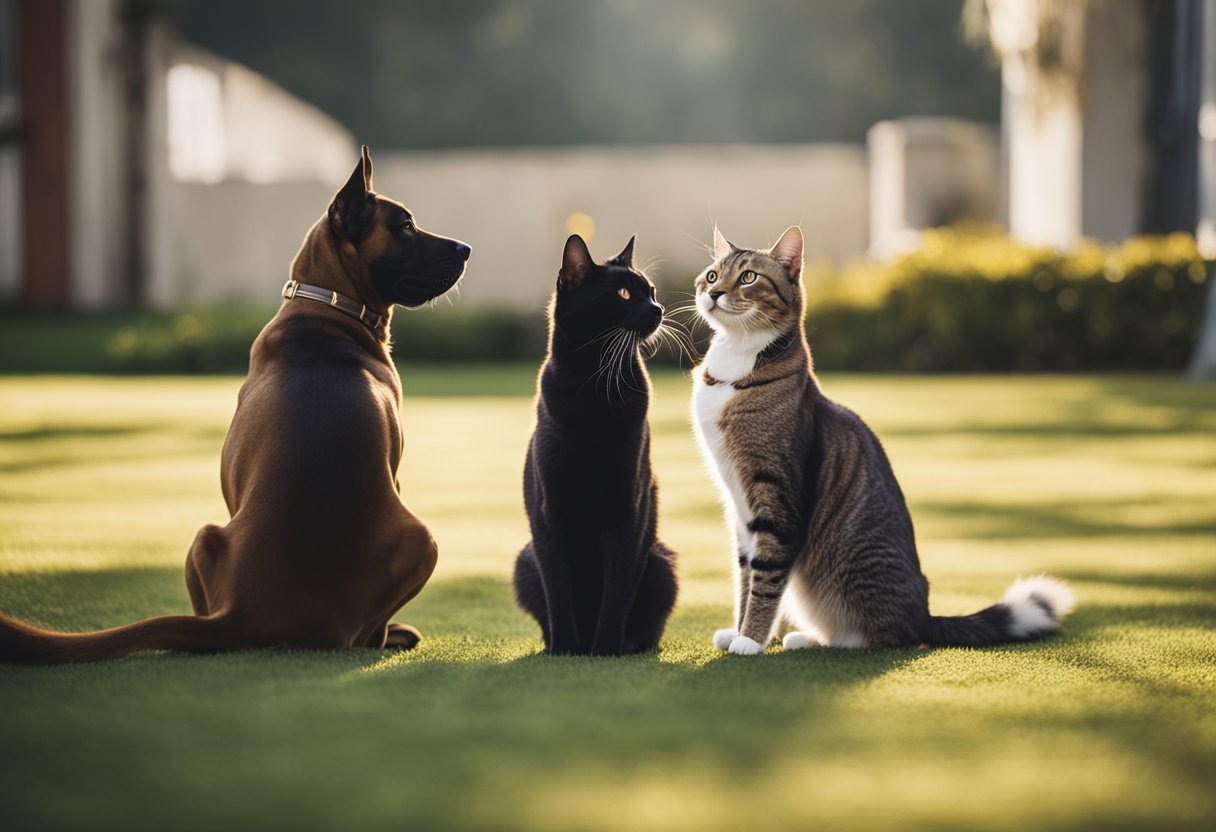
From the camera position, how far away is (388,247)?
12.4ft

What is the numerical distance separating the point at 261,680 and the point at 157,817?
35.2 inches

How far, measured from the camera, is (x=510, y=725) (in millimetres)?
2773

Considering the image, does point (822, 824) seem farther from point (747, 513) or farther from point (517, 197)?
point (517, 197)

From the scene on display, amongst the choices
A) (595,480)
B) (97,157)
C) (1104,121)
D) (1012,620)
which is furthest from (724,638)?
(97,157)

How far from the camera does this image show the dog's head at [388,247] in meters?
3.73

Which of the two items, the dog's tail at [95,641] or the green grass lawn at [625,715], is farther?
the dog's tail at [95,641]

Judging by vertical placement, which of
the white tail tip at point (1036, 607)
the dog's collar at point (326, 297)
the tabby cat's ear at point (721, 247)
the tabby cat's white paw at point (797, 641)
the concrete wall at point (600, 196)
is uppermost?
the concrete wall at point (600, 196)

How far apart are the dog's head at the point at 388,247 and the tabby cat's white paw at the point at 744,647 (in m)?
1.30

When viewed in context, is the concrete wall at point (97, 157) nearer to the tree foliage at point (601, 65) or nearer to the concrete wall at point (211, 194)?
the concrete wall at point (211, 194)

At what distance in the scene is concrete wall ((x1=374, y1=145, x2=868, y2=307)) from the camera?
21703 millimetres

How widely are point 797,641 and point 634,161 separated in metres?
18.5

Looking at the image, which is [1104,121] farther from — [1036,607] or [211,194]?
[1036,607]

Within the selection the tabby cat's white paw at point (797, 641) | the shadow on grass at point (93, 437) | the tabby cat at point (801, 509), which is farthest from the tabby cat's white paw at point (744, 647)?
the shadow on grass at point (93, 437)

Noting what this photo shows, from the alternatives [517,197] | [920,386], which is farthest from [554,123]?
A: [920,386]
